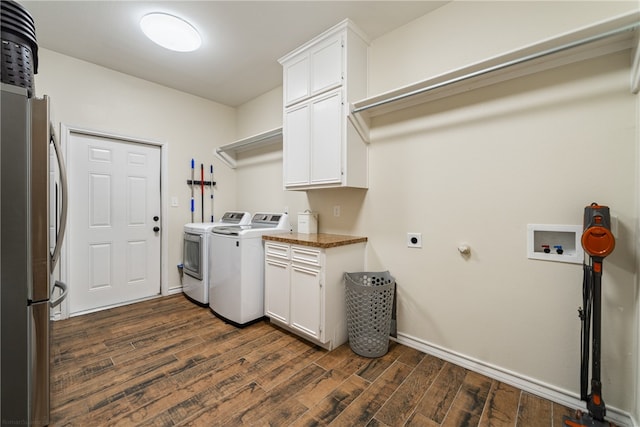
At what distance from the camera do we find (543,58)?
1599 millimetres

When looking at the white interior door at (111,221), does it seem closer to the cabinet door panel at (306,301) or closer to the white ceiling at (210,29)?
the white ceiling at (210,29)

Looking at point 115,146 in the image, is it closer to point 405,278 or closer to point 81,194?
point 81,194

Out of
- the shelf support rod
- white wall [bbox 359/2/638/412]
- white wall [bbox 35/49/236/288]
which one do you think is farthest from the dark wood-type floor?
the shelf support rod

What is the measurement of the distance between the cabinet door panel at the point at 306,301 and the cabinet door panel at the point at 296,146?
89 cm

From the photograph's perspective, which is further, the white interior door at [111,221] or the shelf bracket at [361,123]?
the white interior door at [111,221]

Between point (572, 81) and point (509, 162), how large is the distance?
0.54 m

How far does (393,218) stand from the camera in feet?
7.74

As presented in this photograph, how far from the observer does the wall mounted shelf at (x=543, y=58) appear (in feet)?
4.30

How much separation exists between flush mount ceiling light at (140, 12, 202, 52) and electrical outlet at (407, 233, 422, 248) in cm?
260

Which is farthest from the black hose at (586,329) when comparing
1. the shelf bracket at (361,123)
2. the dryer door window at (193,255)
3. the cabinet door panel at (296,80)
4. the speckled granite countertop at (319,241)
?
the dryer door window at (193,255)

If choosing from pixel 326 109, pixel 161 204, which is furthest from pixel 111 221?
pixel 326 109

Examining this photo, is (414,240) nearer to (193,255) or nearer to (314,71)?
(314,71)

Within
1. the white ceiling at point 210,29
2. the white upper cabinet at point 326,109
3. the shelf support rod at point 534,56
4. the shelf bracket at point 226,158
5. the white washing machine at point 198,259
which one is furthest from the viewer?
the shelf bracket at point 226,158

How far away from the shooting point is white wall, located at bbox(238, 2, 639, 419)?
1477 mm
